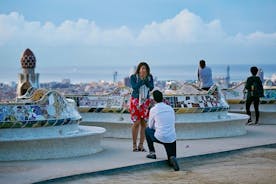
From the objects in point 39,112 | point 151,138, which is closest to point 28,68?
point 39,112

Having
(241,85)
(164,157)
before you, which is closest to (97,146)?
(164,157)

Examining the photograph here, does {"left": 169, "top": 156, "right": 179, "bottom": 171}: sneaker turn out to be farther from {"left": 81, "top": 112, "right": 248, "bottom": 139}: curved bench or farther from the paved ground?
{"left": 81, "top": 112, "right": 248, "bottom": 139}: curved bench

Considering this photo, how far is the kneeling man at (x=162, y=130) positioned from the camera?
1162cm

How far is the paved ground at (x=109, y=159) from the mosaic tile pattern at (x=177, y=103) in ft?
3.00

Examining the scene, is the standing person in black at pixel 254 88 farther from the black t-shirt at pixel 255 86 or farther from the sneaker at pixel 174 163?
the sneaker at pixel 174 163

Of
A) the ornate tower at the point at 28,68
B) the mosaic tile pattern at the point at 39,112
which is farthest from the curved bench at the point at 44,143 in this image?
the ornate tower at the point at 28,68

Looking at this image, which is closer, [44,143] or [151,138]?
[151,138]

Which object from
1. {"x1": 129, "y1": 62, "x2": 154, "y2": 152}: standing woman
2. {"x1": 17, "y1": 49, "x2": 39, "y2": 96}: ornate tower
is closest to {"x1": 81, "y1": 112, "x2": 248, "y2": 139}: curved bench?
{"x1": 17, "y1": 49, "x2": 39, "y2": 96}: ornate tower

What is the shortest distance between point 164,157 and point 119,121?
3.80 meters

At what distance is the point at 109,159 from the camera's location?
39.8 ft

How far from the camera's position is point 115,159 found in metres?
12.1

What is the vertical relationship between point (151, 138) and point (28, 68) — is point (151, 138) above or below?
→ below

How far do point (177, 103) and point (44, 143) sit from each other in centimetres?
480

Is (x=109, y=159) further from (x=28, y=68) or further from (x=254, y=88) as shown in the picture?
(x=254, y=88)
